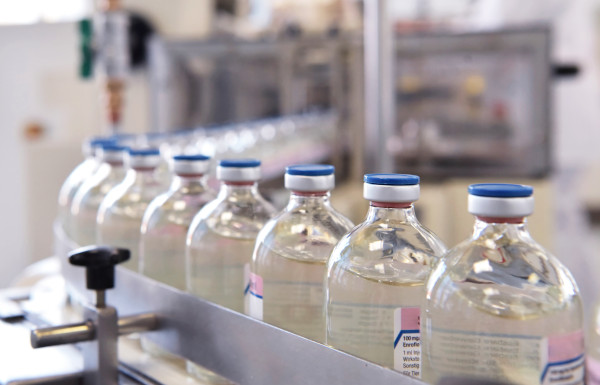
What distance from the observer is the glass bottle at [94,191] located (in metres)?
1.16

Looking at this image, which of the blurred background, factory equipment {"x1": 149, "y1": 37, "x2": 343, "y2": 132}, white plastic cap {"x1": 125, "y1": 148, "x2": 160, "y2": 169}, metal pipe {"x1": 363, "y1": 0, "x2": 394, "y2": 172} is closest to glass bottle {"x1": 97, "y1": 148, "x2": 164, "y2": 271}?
white plastic cap {"x1": 125, "y1": 148, "x2": 160, "y2": 169}

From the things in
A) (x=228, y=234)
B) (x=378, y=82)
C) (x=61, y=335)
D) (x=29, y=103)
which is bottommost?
(x=61, y=335)

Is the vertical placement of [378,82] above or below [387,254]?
above

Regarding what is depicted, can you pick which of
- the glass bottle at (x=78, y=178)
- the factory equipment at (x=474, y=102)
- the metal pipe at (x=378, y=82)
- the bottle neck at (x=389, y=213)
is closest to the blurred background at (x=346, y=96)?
the factory equipment at (x=474, y=102)

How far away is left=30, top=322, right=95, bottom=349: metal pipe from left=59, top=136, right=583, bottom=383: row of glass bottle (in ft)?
0.40

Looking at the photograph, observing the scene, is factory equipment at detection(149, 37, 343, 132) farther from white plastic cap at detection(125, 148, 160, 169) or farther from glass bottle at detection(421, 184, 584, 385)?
glass bottle at detection(421, 184, 584, 385)

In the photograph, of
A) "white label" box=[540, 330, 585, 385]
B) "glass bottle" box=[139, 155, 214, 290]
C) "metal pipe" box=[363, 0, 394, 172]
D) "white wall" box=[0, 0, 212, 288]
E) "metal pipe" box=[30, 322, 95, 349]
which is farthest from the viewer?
"white wall" box=[0, 0, 212, 288]

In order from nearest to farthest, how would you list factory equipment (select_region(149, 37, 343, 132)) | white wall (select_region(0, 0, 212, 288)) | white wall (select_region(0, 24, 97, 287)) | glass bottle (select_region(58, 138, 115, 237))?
glass bottle (select_region(58, 138, 115, 237)) → factory equipment (select_region(149, 37, 343, 132)) → white wall (select_region(0, 0, 212, 288)) → white wall (select_region(0, 24, 97, 287))

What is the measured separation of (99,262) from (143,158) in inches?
7.6

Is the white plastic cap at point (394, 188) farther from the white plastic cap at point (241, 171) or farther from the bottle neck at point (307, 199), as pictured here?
the white plastic cap at point (241, 171)

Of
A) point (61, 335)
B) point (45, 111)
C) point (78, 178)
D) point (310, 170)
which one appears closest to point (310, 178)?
point (310, 170)

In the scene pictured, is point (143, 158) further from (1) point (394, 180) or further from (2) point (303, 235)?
(1) point (394, 180)

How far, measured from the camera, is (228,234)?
0.84 meters

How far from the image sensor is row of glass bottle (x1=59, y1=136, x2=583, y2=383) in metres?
0.57
